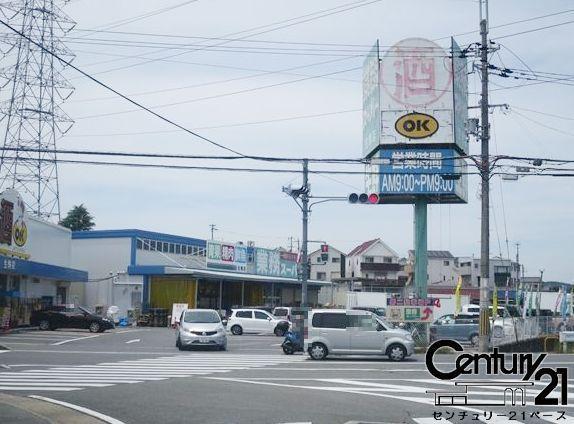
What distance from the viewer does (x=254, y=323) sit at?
46.1 meters

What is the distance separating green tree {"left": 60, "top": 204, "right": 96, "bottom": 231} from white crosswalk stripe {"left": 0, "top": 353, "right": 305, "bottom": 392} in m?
71.9

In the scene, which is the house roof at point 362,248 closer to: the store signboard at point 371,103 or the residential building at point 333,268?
the residential building at point 333,268

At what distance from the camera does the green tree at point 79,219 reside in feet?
318

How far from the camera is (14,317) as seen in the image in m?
43.3

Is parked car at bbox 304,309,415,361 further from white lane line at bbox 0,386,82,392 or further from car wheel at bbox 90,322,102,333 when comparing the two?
car wheel at bbox 90,322,102,333

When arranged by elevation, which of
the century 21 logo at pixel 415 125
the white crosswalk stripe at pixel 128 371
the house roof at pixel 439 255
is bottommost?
the white crosswalk stripe at pixel 128 371

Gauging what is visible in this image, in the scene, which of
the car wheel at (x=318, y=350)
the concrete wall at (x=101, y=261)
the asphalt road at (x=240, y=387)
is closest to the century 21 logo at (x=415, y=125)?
the asphalt road at (x=240, y=387)

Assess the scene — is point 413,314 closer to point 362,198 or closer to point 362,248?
point 362,198

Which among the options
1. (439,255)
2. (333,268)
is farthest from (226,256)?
(439,255)

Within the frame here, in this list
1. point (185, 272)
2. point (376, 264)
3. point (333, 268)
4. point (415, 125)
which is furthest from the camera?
point (333, 268)

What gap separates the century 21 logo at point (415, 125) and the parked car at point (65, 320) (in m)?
21.1

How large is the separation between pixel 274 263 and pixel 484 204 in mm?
41273

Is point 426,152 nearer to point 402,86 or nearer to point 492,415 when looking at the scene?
point 402,86

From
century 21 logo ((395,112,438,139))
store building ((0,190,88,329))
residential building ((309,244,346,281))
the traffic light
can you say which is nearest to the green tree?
residential building ((309,244,346,281))
